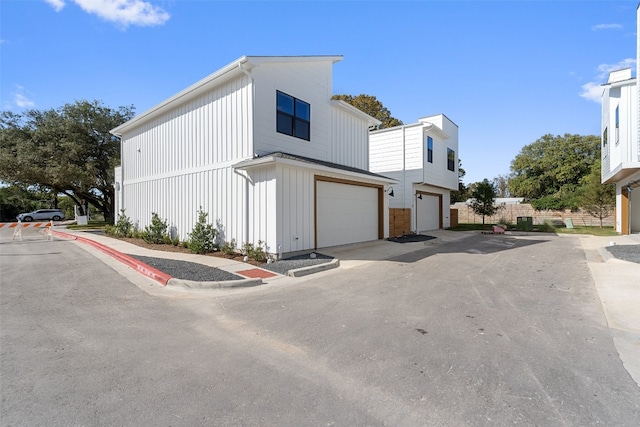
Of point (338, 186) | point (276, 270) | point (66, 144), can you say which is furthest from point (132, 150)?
point (276, 270)

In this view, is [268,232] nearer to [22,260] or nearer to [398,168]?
[22,260]

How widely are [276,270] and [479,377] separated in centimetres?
585

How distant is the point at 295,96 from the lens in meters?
12.1

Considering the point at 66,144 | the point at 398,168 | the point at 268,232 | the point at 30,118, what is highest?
the point at 30,118

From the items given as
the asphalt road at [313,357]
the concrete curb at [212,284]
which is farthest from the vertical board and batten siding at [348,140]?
the asphalt road at [313,357]

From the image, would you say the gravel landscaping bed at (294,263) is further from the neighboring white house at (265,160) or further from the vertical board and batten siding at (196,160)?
the vertical board and batten siding at (196,160)

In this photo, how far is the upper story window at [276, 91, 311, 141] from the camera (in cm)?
1146

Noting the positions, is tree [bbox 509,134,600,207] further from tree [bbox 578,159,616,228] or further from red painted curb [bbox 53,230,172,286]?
red painted curb [bbox 53,230,172,286]

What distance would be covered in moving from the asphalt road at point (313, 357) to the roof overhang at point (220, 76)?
729 centimetres

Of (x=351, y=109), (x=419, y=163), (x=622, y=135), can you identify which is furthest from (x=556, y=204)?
(x=351, y=109)

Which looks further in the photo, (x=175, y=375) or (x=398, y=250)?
(x=398, y=250)

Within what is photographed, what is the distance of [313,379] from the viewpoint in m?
3.10

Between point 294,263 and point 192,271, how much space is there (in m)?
2.67

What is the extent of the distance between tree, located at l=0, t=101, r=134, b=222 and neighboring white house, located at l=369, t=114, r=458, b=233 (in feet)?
67.6
